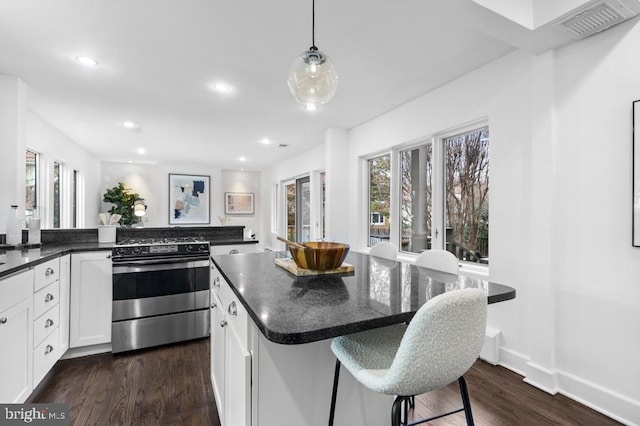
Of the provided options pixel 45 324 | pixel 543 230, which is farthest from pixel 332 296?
pixel 45 324

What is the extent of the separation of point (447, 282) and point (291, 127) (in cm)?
350

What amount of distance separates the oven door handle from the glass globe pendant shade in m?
1.98

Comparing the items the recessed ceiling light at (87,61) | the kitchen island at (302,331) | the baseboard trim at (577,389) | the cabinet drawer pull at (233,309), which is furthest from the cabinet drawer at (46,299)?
the baseboard trim at (577,389)

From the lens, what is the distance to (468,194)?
2.87 m

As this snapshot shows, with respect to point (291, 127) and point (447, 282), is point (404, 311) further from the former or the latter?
point (291, 127)

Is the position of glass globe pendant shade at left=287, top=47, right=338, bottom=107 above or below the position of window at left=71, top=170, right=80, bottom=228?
above

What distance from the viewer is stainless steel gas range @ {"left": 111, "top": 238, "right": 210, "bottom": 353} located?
2.60 m

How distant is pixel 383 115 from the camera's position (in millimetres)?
3762

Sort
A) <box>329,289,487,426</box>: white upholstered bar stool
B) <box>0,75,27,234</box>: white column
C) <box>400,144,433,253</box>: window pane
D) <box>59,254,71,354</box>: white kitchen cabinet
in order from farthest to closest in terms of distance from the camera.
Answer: <box>400,144,433,253</box>: window pane
<box>0,75,27,234</box>: white column
<box>59,254,71,354</box>: white kitchen cabinet
<box>329,289,487,426</box>: white upholstered bar stool

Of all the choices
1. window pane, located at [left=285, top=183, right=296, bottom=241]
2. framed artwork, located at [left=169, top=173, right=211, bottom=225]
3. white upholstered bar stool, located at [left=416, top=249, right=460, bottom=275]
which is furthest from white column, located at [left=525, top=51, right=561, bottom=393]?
framed artwork, located at [left=169, top=173, right=211, bottom=225]

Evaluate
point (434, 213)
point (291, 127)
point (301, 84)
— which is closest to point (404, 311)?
point (301, 84)

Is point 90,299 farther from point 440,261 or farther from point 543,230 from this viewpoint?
point 543,230

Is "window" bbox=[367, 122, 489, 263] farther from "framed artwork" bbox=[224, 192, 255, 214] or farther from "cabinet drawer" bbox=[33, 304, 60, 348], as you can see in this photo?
"framed artwork" bbox=[224, 192, 255, 214]

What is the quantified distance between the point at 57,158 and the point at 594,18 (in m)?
6.07
